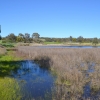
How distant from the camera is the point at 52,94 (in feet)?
33.1

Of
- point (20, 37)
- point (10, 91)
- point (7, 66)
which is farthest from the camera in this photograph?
point (20, 37)

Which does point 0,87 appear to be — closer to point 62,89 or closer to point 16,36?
point 62,89

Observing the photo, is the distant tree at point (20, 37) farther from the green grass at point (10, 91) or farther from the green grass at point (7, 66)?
the green grass at point (10, 91)

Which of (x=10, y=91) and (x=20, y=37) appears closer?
(x=10, y=91)

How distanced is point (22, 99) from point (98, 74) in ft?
21.1

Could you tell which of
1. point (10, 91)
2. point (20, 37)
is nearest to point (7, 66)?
point (10, 91)

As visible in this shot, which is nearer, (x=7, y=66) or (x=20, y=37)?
(x=7, y=66)

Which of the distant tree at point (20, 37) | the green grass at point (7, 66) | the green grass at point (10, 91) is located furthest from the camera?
the distant tree at point (20, 37)

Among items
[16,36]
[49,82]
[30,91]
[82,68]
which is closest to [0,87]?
[30,91]

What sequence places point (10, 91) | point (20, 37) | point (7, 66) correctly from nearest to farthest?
point (10, 91), point (7, 66), point (20, 37)

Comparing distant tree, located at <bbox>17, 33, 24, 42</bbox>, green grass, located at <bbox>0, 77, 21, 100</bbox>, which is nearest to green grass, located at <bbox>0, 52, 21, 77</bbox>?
green grass, located at <bbox>0, 77, 21, 100</bbox>

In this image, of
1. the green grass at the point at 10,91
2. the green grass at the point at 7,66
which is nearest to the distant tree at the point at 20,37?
the green grass at the point at 7,66

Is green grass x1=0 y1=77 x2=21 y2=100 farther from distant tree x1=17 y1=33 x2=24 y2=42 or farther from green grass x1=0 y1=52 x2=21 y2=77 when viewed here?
distant tree x1=17 y1=33 x2=24 y2=42

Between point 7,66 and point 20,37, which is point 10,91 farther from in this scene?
point 20,37
